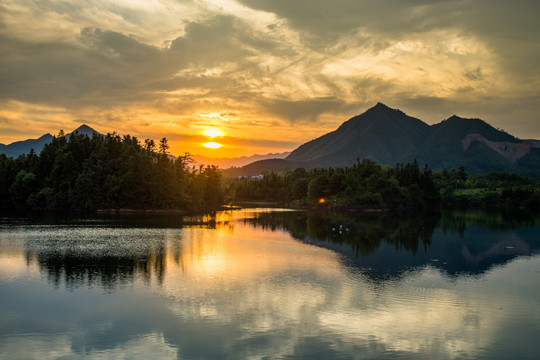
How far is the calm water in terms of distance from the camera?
19953mm

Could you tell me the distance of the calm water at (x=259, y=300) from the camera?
20.0 meters

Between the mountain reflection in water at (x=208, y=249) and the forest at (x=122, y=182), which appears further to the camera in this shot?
the forest at (x=122, y=182)

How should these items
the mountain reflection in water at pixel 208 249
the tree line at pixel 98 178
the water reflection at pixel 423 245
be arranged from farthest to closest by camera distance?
the tree line at pixel 98 178, the water reflection at pixel 423 245, the mountain reflection in water at pixel 208 249

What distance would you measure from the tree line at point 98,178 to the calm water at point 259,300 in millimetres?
54862

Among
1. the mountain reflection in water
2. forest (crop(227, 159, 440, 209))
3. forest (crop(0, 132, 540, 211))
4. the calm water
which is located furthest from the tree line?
the calm water

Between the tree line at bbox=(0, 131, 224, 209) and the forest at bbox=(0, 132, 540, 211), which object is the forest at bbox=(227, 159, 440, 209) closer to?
the forest at bbox=(0, 132, 540, 211)

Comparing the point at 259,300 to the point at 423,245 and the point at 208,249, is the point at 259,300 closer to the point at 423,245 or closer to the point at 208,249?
the point at 208,249

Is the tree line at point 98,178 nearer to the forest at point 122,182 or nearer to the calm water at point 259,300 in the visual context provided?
the forest at point 122,182

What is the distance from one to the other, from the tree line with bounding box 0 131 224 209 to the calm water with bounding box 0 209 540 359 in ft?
180

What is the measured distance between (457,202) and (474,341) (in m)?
170

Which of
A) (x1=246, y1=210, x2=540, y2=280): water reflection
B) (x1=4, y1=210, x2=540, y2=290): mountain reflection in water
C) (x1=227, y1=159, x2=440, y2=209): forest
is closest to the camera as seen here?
(x1=4, y1=210, x2=540, y2=290): mountain reflection in water

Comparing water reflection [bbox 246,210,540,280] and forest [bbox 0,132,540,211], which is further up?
forest [bbox 0,132,540,211]

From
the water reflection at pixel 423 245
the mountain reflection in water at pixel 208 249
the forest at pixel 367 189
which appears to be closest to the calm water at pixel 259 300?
the mountain reflection in water at pixel 208 249

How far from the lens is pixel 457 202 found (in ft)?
575
